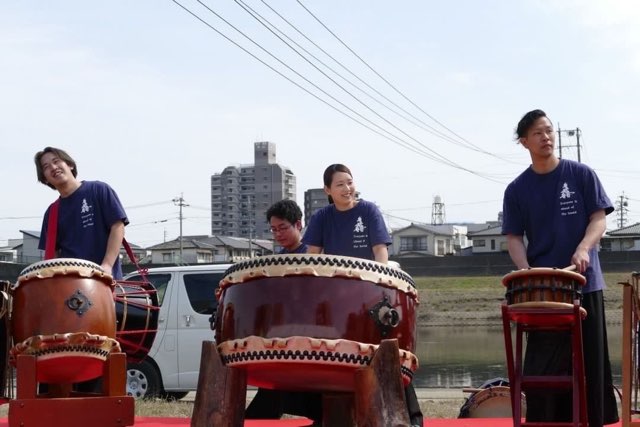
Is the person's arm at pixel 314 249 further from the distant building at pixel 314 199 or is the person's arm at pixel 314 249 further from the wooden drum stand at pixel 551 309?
the distant building at pixel 314 199

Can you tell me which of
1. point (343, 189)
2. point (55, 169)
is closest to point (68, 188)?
point (55, 169)

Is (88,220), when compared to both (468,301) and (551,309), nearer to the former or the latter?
(551,309)

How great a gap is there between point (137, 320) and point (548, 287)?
2700 millimetres

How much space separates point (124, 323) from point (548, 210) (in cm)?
256

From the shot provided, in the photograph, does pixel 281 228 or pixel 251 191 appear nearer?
pixel 281 228

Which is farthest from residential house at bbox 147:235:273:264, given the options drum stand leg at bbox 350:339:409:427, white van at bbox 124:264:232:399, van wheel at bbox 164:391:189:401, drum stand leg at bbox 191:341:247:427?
drum stand leg at bbox 350:339:409:427

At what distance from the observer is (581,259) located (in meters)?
4.69

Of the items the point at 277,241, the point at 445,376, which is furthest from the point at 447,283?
the point at 277,241

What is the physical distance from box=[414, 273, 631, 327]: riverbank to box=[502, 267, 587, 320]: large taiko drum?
95.9 feet

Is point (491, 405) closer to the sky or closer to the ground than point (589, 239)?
closer to the ground

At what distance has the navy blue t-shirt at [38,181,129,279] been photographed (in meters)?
5.71

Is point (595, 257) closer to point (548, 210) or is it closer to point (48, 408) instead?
point (548, 210)

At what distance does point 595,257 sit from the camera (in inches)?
195

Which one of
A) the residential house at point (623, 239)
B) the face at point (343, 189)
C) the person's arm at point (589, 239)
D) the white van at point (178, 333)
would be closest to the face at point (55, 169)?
the face at point (343, 189)
